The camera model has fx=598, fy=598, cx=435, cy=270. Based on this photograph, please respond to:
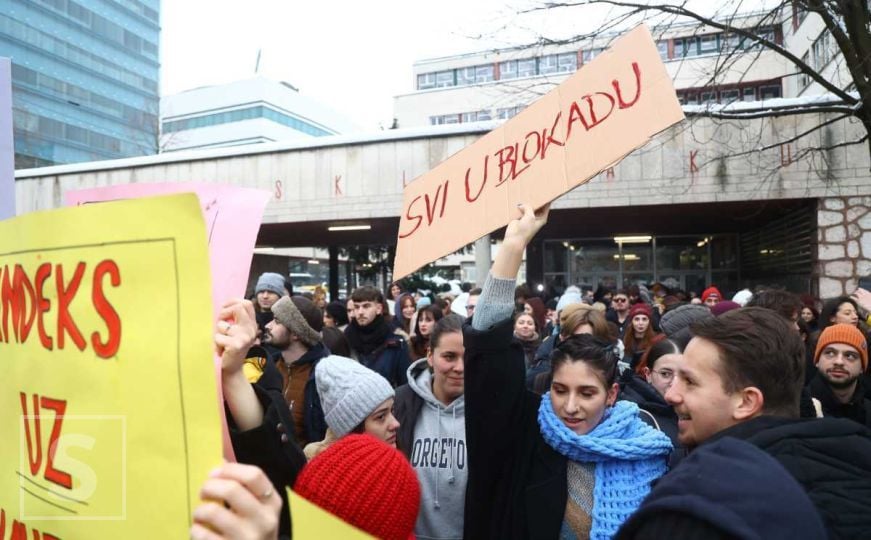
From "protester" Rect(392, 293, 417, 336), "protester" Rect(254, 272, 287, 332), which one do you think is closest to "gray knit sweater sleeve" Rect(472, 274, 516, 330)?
"protester" Rect(254, 272, 287, 332)

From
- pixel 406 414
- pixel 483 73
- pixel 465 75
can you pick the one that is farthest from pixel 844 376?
pixel 465 75

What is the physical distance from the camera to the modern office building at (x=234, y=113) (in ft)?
239

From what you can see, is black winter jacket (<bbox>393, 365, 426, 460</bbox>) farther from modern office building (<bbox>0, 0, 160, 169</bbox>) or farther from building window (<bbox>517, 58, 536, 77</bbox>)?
modern office building (<bbox>0, 0, 160, 169</bbox>)

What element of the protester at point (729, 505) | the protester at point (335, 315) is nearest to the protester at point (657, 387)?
the protester at point (729, 505)

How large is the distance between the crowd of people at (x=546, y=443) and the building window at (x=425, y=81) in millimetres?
47857

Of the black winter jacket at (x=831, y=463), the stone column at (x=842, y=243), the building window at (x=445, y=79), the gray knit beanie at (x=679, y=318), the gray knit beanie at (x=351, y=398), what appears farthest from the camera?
the building window at (x=445, y=79)

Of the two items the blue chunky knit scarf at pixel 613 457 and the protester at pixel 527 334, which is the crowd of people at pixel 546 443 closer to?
the blue chunky knit scarf at pixel 613 457

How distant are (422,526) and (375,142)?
9.31 m

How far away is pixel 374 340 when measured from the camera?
509 centimetres

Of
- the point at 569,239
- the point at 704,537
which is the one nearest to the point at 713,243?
the point at 569,239

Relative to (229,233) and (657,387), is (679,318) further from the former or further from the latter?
(229,233)

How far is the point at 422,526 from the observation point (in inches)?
97.0

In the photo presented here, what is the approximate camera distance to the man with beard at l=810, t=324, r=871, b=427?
3643 mm

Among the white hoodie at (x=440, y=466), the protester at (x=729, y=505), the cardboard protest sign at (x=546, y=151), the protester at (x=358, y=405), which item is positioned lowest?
the white hoodie at (x=440, y=466)
